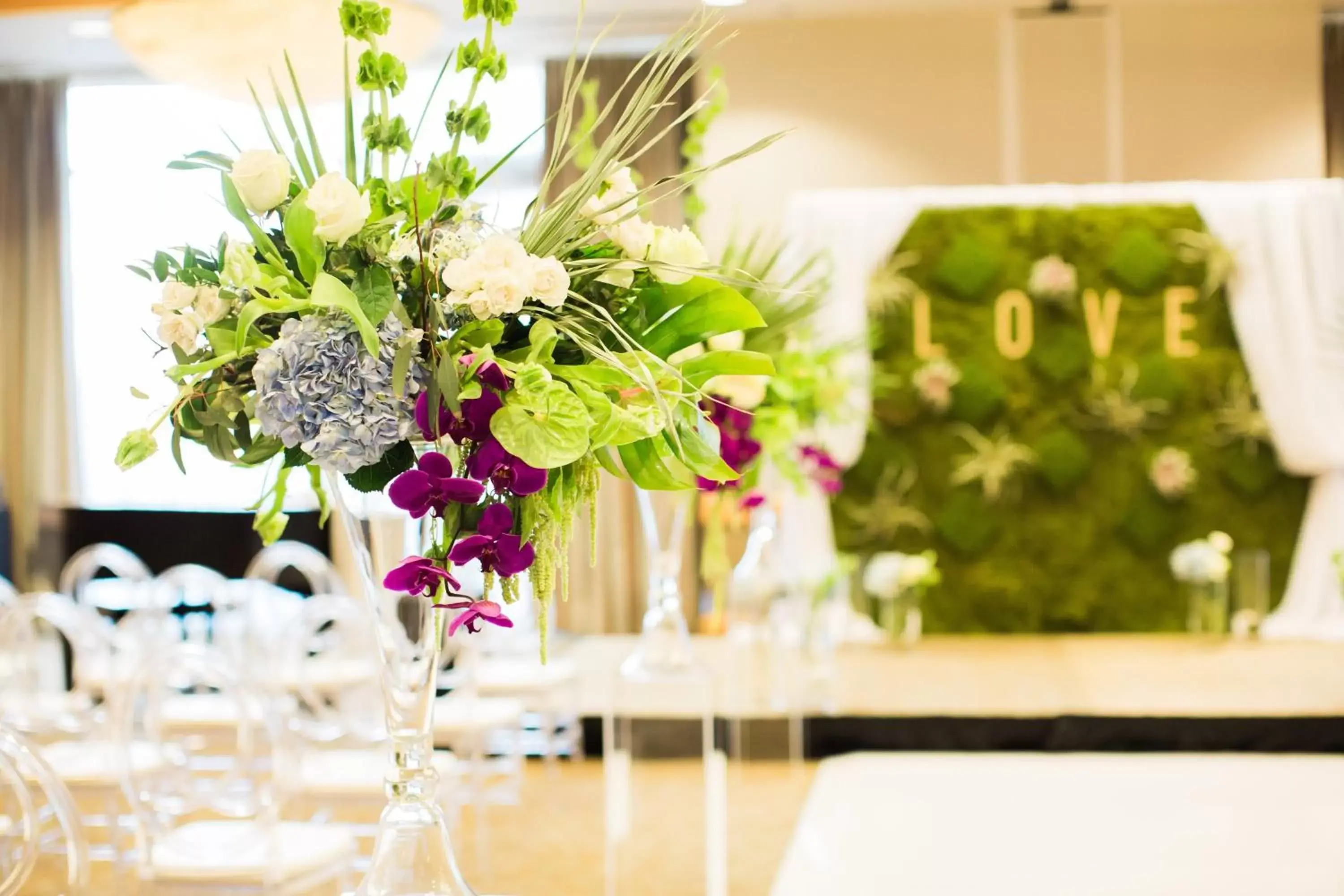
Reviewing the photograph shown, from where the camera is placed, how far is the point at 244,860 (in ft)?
9.07

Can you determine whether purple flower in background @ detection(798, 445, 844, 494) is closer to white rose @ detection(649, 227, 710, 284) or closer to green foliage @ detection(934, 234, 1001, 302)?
green foliage @ detection(934, 234, 1001, 302)

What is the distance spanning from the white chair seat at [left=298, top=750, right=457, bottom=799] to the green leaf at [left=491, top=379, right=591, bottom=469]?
2.34m

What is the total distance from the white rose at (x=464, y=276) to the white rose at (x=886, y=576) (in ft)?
15.1

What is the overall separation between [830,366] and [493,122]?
3.69 m

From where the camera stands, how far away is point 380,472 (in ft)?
3.94

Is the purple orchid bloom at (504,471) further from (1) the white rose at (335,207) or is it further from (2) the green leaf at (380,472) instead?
(1) the white rose at (335,207)

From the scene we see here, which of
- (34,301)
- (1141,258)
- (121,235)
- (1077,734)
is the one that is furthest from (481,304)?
(121,235)

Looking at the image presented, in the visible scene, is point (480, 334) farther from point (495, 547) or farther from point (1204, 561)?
point (1204, 561)

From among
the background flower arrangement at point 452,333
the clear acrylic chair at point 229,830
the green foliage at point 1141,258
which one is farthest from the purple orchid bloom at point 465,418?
the green foliage at point 1141,258

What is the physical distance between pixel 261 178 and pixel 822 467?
3.45m

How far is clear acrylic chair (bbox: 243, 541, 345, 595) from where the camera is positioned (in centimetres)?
497

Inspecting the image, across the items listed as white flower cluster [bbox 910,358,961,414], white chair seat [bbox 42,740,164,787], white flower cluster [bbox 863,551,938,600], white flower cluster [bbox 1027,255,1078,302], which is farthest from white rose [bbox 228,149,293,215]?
white flower cluster [bbox 1027,255,1078,302]

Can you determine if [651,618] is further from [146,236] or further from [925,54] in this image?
[146,236]

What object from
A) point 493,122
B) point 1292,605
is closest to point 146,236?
point 1292,605
